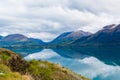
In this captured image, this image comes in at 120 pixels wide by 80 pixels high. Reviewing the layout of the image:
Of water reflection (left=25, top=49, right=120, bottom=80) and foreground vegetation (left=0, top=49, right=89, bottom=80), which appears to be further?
water reflection (left=25, top=49, right=120, bottom=80)

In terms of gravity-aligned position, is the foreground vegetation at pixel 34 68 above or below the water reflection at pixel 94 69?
below

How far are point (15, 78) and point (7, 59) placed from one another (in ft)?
A: 30.6

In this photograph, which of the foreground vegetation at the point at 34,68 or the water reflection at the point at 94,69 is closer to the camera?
the foreground vegetation at the point at 34,68

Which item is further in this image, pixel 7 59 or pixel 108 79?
pixel 108 79

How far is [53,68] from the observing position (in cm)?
2669

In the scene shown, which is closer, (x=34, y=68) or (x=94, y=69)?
(x=34, y=68)

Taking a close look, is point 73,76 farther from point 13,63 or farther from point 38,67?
point 13,63

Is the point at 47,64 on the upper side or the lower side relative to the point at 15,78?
upper

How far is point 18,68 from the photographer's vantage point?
2373 cm

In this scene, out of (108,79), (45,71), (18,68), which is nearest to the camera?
(18,68)

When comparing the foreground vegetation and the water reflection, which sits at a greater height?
the water reflection

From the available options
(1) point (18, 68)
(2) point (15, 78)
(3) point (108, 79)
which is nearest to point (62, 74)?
(1) point (18, 68)

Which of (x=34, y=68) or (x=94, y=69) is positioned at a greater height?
(x=94, y=69)

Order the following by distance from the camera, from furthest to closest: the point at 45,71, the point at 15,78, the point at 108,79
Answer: the point at 108,79, the point at 45,71, the point at 15,78
